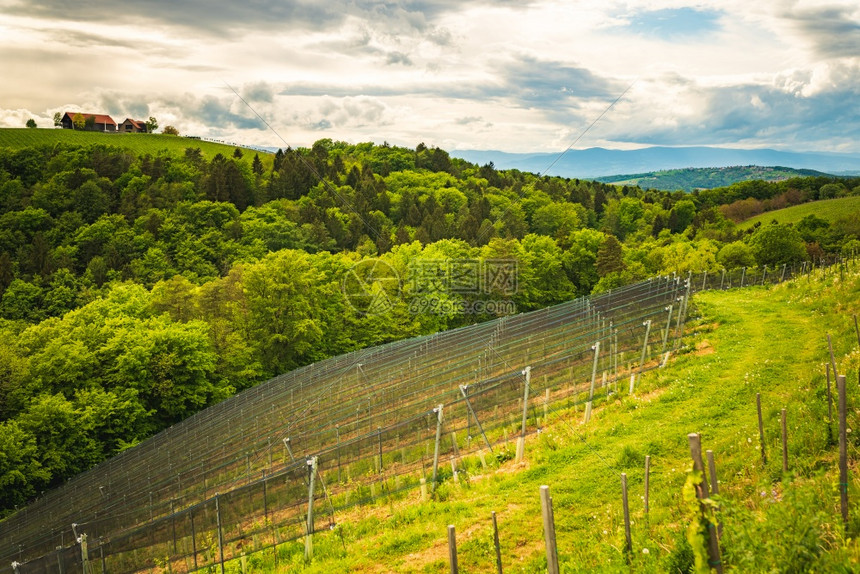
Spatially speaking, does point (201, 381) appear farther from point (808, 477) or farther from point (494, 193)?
point (494, 193)

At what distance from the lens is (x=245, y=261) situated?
9056 cm

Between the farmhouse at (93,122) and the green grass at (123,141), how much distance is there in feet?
44.8

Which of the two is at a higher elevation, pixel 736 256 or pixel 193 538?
pixel 736 256

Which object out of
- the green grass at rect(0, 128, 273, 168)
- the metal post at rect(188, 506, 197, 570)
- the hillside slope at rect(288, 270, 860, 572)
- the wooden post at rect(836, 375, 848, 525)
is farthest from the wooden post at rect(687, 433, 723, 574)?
the green grass at rect(0, 128, 273, 168)

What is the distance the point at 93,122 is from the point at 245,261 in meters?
113

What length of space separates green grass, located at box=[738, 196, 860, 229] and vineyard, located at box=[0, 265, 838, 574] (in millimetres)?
84565

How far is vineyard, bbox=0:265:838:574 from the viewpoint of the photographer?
1436 centimetres

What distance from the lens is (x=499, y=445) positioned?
15734 mm

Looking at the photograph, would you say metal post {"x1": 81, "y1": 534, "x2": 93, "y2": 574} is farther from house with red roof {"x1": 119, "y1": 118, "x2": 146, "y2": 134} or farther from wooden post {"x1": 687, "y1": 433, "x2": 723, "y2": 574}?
house with red roof {"x1": 119, "y1": 118, "x2": 146, "y2": 134}

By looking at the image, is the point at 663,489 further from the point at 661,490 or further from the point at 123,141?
the point at 123,141

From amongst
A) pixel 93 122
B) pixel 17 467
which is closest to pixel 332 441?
pixel 17 467

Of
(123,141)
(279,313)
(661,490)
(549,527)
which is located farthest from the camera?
(123,141)

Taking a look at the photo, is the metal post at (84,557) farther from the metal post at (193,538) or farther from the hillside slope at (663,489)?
the hillside slope at (663,489)

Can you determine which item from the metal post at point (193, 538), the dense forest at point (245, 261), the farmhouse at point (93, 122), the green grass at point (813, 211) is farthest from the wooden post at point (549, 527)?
the farmhouse at point (93, 122)
